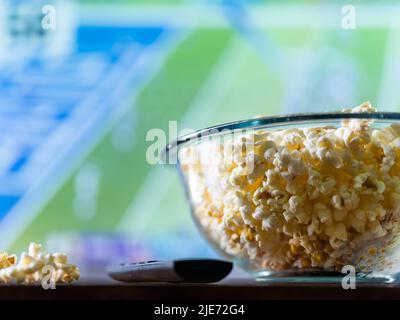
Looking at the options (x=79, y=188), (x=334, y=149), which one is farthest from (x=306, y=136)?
(x=79, y=188)

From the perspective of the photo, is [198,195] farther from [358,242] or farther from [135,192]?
[135,192]

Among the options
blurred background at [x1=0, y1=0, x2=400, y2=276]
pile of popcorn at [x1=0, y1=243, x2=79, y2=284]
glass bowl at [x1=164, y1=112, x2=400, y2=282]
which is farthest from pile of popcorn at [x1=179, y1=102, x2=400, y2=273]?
blurred background at [x1=0, y1=0, x2=400, y2=276]

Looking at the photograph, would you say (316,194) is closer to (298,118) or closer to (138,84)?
(298,118)

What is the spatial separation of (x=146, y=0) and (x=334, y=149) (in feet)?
7.11

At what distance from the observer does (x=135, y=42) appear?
265cm

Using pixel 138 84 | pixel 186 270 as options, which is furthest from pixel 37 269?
pixel 138 84

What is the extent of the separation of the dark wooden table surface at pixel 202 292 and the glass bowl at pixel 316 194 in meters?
0.05

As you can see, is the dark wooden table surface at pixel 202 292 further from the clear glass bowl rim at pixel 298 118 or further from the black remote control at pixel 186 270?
the clear glass bowl rim at pixel 298 118

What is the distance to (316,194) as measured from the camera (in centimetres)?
53

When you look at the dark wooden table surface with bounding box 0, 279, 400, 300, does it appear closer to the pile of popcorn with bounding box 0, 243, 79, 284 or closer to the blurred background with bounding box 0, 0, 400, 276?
the pile of popcorn with bounding box 0, 243, 79, 284

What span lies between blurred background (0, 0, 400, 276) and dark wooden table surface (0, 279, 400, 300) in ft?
6.34

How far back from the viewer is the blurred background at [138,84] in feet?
8.31

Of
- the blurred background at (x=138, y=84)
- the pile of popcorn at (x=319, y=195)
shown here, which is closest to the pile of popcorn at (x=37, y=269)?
the pile of popcorn at (x=319, y=195)

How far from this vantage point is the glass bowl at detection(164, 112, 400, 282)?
1.74 ft
